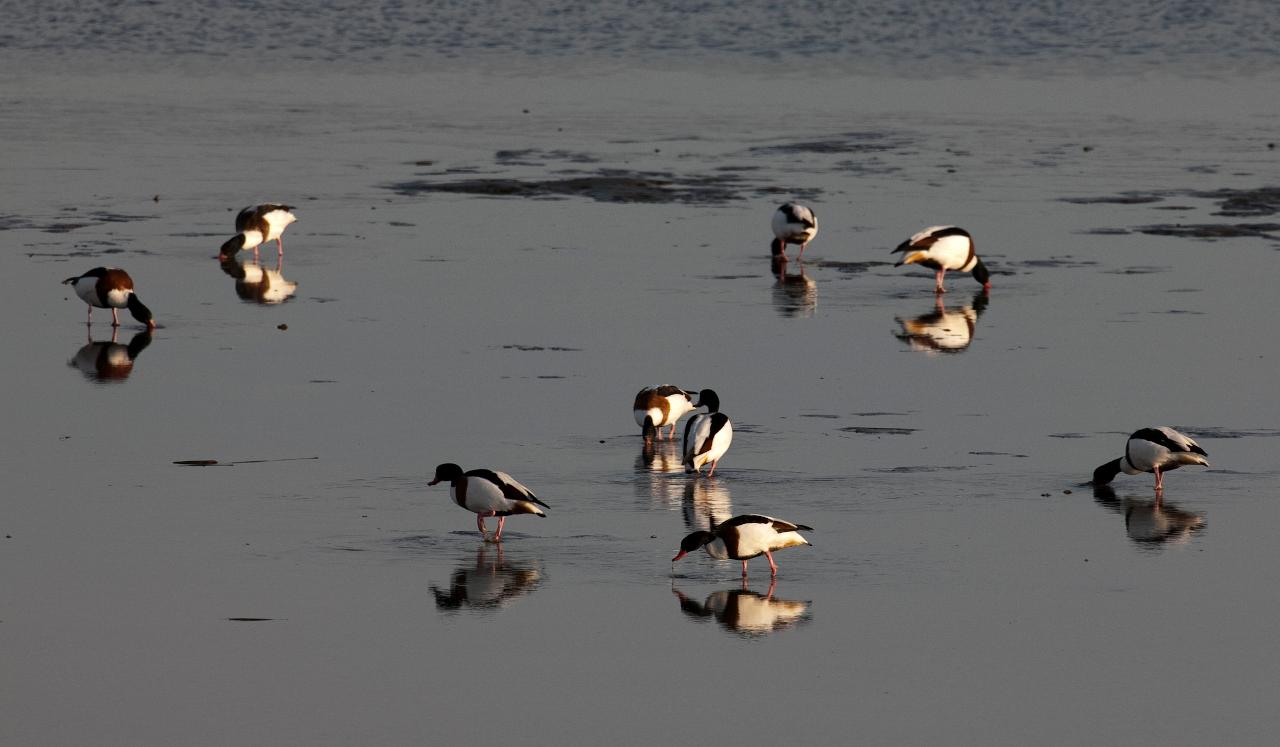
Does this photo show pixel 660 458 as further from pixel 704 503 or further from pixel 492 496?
pixel 492 496

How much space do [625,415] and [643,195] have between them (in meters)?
14.2

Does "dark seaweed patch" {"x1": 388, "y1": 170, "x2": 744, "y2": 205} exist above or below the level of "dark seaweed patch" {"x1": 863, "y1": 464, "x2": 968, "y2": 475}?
above

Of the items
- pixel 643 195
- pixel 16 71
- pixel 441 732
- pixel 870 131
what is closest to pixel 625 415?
pixel 441 732

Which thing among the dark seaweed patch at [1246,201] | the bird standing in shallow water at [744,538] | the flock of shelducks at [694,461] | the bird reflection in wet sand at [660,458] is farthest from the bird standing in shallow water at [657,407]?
the dark seaweed patch at [1246,201]

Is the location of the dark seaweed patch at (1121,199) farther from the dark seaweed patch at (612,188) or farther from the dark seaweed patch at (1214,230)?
the dark seaweed patch at (612,188)

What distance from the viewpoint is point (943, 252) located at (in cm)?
2425

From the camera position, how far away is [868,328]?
72.6 feet

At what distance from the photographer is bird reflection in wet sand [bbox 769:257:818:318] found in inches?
909

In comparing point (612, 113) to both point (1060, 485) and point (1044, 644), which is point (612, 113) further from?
point (1044, 644)

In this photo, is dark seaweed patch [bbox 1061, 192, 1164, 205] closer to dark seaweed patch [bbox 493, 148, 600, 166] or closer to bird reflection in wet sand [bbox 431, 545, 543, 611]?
dark seaweed patch [bbox 493, 148, 600, 166]

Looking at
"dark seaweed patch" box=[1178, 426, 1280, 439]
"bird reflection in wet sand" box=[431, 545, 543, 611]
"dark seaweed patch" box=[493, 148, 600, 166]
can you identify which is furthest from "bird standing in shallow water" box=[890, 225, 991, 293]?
"bird reflection in wet sand" box=[431, 545, 543, 611]

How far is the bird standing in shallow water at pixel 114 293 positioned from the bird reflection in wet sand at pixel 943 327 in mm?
7443

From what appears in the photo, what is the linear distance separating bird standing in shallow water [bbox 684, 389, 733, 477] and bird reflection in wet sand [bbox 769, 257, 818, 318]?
23.1ft

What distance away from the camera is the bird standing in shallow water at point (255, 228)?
25922mm
